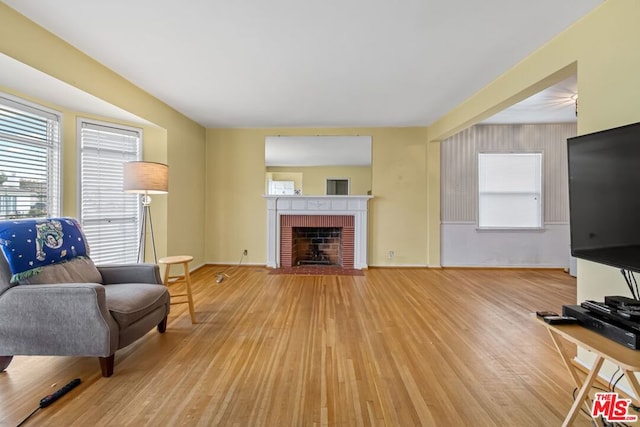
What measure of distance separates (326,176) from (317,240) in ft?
4.06

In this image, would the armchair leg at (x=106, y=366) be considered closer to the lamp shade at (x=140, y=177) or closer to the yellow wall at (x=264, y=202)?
the lamp shade at (x=140, y=177)

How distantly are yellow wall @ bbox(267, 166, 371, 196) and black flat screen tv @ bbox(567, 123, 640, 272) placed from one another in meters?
3.31

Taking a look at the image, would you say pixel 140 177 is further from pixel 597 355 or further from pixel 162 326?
pixel 597 355

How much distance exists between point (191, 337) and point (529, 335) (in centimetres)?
297

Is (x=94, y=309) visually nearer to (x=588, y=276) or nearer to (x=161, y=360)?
(x=161, y=360)

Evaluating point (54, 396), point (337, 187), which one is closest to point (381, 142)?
point (337, 187)

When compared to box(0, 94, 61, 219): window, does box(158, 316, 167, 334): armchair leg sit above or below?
below

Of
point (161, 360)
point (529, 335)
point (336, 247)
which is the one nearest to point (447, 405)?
point (529, 335)

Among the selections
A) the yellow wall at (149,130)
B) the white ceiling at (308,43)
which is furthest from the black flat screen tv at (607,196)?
the yellow wall at (149,130)

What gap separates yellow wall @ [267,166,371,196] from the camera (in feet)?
15.7

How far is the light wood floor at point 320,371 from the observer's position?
1.49m

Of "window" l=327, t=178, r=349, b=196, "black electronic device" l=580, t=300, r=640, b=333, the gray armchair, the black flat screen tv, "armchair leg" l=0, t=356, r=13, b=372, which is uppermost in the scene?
"window" l=327, t=178, r=349, b=196

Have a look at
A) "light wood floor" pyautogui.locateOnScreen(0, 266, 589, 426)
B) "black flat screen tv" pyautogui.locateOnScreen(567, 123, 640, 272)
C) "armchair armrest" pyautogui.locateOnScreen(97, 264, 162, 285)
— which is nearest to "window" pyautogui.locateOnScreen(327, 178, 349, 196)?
"light wood floor" pyautogui.locateOnScreen(0, 266, 589, 426)

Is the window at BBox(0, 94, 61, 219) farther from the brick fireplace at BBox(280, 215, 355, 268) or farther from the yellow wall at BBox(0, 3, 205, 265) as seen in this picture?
the brick fireplace at BBox(280, 215, 355, 268)
